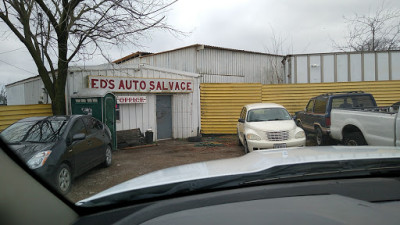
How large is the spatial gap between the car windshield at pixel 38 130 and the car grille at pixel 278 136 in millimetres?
5225

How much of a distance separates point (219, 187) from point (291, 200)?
44cm

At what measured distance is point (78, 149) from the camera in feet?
18.9

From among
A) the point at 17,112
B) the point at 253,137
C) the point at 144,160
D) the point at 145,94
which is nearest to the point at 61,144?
the point at 144,160

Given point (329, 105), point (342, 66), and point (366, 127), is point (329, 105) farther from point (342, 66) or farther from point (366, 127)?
point (342, 66)

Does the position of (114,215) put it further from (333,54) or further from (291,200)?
(333,54)

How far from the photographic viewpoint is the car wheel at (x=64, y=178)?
485 cm

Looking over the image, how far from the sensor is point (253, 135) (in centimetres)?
771

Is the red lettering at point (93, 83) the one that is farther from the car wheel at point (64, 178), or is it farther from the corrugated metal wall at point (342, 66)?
the corrugated metal wall at point (342, 66)

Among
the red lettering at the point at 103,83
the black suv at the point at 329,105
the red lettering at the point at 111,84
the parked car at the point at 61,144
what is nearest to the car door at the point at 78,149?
the parked car at the point at 61,144

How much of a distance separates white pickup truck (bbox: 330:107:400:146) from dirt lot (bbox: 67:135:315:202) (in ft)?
10.6

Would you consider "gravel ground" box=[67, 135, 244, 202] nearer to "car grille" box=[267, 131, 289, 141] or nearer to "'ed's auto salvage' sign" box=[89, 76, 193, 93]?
"car grille" box=[267, 131, 289, 141]

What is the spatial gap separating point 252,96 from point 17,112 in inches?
403

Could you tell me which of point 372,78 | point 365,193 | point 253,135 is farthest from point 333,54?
point 365,193

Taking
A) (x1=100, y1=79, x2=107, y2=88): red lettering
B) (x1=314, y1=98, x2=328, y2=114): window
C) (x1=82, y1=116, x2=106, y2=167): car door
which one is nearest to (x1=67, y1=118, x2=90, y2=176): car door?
(x1=82, y1=116, x2=106, y2=167): car door
